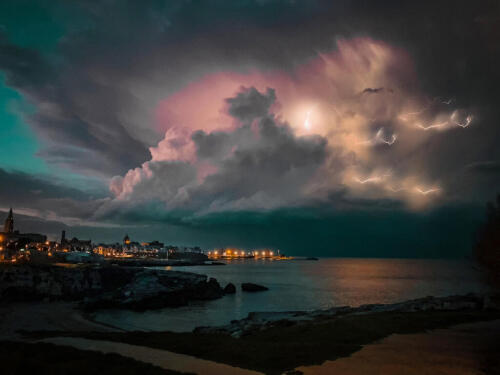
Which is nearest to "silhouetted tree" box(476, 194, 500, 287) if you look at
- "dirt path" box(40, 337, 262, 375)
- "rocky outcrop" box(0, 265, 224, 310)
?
"dirt path" box(40, 337, 262, 375)

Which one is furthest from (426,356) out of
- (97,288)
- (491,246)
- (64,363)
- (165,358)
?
(97,288)

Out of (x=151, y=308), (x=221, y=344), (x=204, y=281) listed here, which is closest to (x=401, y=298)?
(x=204, y=281)

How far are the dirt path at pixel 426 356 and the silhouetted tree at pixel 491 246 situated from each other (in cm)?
461

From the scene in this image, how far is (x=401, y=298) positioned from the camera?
76188mm

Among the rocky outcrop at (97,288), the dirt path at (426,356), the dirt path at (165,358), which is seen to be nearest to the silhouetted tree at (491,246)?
the dirt path at (426,356)

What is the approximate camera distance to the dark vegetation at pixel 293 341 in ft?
61.4

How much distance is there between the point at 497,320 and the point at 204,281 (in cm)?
5785

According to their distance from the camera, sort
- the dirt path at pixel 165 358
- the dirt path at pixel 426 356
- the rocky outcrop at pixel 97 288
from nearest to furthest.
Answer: the dirt path at pixel 165 358 < the dirt path at pixel 426 356 < the rocky outcrop at pixel 97 288

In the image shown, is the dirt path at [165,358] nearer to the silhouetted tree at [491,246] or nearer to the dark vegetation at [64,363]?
the dark vegetation at [64,363]

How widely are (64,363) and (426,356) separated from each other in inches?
744

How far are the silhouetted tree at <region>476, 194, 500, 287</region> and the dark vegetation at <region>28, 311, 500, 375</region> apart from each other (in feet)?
25.5

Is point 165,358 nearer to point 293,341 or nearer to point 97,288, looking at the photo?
point 293,341

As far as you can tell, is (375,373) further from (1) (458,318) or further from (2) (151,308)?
(2) (151,308)

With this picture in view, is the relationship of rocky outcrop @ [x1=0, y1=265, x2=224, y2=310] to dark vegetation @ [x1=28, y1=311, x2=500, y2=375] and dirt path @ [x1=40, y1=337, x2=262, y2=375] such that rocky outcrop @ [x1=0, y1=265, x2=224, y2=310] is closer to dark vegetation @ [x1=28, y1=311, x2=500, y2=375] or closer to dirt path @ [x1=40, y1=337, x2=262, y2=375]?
dark vegetation @ [x1=28, y1=311, x2=500, y2=375]
